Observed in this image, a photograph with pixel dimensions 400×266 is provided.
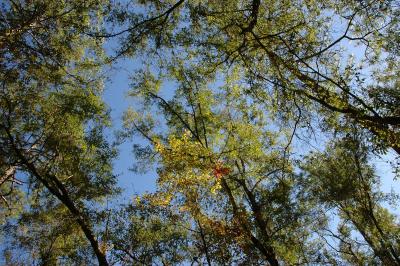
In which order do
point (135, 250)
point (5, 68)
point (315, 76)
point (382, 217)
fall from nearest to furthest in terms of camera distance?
point (315, 76) → point (5, 68) → point (135, 250) → point (382, 217)

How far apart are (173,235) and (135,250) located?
1.38m

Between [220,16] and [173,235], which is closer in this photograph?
[220,16]

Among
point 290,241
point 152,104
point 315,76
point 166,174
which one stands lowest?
point 290,241

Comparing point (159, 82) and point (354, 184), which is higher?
point (159, 82)

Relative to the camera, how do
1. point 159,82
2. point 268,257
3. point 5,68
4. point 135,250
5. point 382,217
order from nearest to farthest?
point 5,68 → point 268,257 → point 135,250 → point 159,82 → point 382,217

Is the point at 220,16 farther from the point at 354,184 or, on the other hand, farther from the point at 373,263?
the point at 373,263

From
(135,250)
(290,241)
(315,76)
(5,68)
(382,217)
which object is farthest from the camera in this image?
(382,217)

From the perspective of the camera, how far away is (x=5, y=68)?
10.1 metres

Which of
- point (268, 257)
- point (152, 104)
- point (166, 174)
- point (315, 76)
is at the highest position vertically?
point (152, 104)

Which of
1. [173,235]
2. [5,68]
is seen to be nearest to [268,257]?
[173,235]

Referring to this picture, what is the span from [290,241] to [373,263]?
6.12 meters

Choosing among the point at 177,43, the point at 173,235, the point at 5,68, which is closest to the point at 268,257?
the point at 173,235

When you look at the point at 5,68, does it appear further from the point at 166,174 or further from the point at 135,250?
the point at 135,250

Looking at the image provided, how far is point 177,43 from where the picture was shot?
1030 cm
